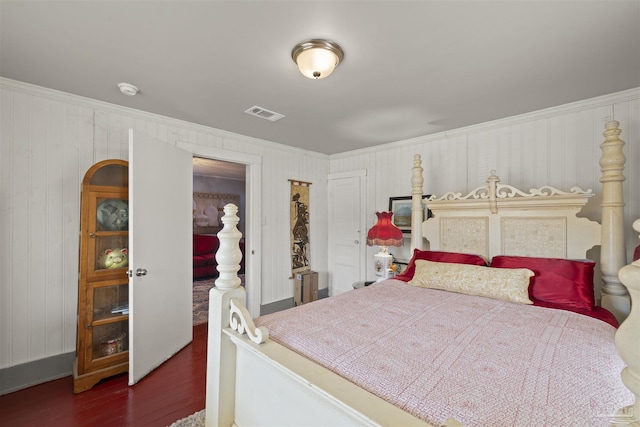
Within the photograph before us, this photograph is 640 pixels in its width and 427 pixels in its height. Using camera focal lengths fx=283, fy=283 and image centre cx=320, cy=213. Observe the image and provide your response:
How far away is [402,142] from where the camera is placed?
3738mm

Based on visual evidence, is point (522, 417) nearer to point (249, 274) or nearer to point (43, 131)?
point (249, 274)

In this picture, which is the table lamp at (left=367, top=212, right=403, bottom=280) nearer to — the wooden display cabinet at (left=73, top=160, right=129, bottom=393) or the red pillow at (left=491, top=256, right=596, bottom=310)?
the red pillow at (left=491, top=256, right=596, bottom=310)

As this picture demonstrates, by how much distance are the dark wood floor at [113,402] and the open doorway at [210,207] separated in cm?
275

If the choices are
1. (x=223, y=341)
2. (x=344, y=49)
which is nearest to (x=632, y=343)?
(x=223, y=341)

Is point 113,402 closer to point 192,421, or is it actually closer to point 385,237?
point 192,421

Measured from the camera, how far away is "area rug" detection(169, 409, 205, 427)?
1778 mm

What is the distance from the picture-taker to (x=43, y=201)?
90.3 inches

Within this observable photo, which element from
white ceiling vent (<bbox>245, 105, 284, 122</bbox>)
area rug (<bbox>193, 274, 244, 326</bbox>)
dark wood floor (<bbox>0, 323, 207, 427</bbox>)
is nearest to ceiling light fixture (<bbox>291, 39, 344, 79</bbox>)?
white ceiling vent (<bbox>245, 105, 284, 122</bbox>)

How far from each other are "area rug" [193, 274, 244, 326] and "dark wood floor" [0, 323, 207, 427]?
1.25 m

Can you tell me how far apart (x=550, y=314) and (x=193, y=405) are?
2.45m

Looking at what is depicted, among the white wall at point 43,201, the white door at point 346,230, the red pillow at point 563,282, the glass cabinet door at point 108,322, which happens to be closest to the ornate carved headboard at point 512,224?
the red pillow at point 563,282

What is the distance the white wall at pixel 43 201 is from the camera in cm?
216

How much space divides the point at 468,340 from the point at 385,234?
5.67 feet

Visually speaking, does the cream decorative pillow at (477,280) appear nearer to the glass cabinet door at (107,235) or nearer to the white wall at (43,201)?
the glass cabinet door at (107,235)
